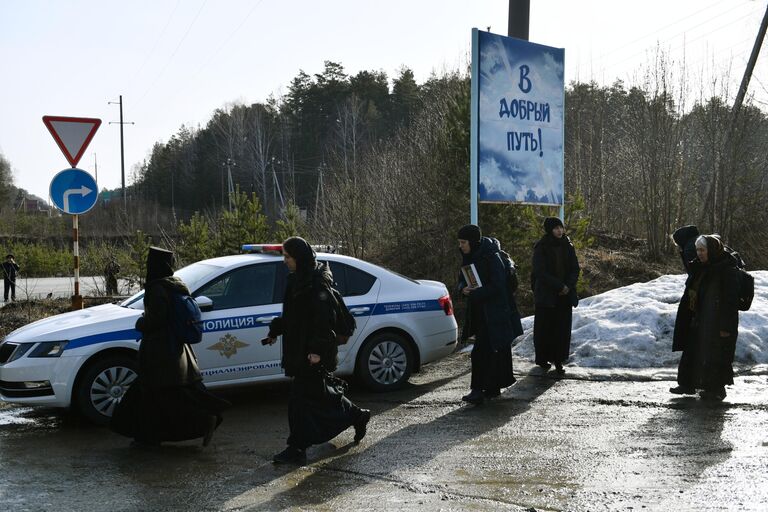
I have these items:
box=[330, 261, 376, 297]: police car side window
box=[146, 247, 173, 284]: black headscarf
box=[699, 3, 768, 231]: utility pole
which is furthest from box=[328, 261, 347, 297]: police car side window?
box=[699, 3, 768, 231]: utility pole

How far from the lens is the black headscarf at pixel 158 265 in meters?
6.67

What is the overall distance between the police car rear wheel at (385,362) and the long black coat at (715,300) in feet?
9.90

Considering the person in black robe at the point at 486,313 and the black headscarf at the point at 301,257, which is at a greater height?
the black headscarf at the point at 301,257

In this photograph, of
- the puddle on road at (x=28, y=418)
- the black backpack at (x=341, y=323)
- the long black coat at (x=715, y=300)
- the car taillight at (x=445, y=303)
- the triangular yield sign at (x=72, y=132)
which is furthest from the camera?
the triangular yield sign at (x=72, y=132)

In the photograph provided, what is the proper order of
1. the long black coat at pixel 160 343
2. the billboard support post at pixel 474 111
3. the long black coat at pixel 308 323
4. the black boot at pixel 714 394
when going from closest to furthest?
1. the long black coat at pixel 308 323
2. the long black coat at pixel 160 343
3. the black boot at pixel 714 394
4. the billboard support post at pixel 474 111

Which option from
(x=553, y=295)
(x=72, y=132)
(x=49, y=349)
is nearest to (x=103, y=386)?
(x=49, y=349)

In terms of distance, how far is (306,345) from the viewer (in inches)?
245

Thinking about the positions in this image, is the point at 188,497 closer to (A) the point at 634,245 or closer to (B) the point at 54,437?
(B) the point at 54,437

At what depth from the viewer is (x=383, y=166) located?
90.0 feet

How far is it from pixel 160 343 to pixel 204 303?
1093mm

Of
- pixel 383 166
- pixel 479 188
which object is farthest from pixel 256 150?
pixel 479 188

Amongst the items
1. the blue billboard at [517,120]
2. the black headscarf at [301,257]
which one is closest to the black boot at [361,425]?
the black headscarf at [301,257]

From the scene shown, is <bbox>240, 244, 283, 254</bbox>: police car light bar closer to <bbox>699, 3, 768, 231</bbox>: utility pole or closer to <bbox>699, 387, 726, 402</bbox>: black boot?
<bbox>699, 387, 726, 402</bbox>: black boot

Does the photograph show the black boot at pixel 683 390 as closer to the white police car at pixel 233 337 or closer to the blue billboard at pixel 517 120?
the white police car at pixel 233 337
